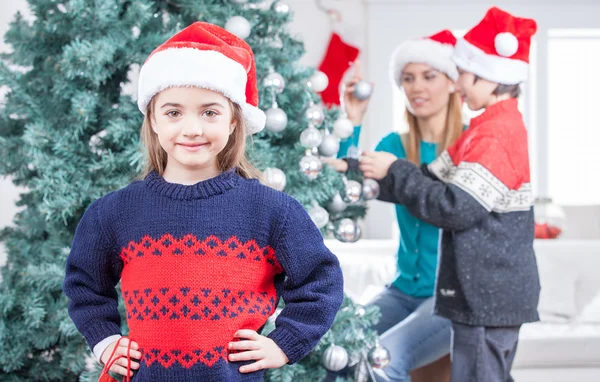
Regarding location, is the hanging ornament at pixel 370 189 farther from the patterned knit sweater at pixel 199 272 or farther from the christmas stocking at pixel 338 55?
the christmas stocking at pixel 338 55

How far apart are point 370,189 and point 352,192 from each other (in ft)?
0.33

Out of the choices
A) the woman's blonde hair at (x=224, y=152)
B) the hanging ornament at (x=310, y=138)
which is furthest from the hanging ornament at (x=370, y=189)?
the woman's blonde hair at (x=224, y=152)

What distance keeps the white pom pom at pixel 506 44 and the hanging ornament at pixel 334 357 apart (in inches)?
33.0

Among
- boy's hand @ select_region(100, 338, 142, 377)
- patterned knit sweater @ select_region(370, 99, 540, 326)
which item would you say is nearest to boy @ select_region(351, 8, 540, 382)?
patterned knit sweater @ select_region(370, 99, 540, 326)

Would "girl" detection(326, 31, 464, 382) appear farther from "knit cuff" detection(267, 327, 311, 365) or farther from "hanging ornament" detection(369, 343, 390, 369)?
"knit cuff" detection(267, 327, 311, 365)

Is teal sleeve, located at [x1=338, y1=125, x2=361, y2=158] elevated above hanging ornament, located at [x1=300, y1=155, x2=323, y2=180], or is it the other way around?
teal sleeve, located at [x1=338, y1=125, x2=361, y2=158]

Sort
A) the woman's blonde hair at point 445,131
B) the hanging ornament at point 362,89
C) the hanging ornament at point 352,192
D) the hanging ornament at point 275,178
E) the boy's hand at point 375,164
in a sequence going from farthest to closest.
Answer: the woman's blonde hair at point 445,131 < the hanging ornament at point 362,89 < the boy's hand at point 375,164 < the hanging ornament at point 352,192 < the hanging ornament at point 275,178

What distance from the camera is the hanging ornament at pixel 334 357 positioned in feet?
5.32

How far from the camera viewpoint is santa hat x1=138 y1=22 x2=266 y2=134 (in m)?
1.07

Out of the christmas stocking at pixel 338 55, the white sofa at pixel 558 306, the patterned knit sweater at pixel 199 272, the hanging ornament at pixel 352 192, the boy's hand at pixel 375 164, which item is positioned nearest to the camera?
the patterned knit sweater at pixel 199 272

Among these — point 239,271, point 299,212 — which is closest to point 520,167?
point 299,212

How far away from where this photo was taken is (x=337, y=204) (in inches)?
69.0

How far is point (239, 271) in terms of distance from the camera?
1.09 meters

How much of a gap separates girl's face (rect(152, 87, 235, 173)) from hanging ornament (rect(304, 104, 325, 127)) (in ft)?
1.82
